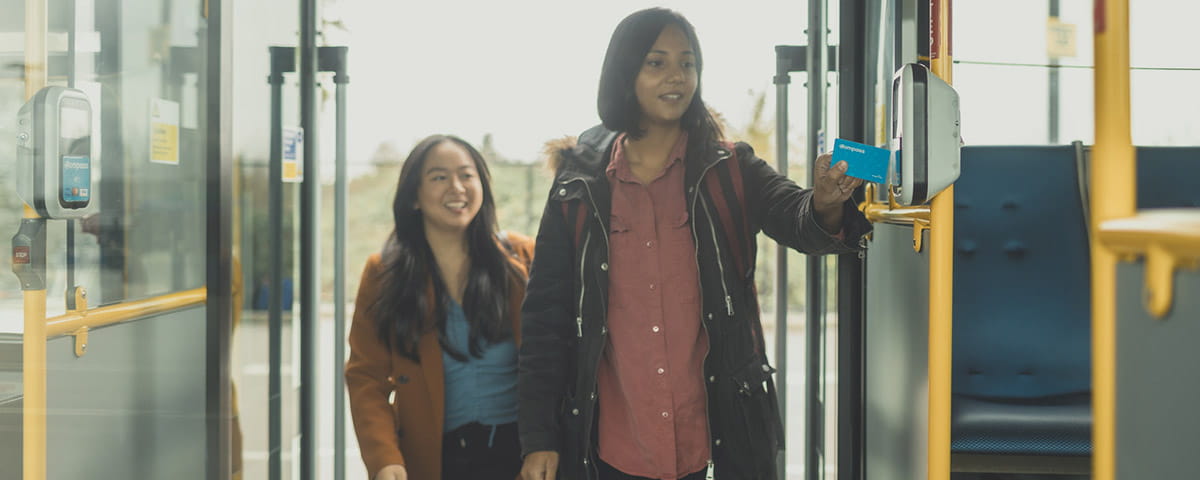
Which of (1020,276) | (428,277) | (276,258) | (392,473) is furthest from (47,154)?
(1020,276)

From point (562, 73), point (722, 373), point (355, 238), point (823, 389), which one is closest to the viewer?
point (722, 373)

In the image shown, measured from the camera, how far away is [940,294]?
1.48 meters

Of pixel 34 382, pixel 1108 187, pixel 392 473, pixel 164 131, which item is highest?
pixel 164 131

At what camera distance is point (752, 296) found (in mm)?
2150

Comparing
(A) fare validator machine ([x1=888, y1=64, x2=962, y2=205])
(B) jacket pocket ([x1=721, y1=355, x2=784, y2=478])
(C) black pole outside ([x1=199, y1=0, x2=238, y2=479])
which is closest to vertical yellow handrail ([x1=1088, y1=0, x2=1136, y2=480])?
(A) fare validator machine ([x1=888, y1=64, x2=962, y2=205])

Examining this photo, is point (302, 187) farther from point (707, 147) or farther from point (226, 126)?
point (707, 147)

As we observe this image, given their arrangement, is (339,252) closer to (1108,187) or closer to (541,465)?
(541,465)

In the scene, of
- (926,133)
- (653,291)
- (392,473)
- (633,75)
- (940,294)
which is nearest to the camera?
(926,133)

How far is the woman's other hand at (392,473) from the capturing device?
2.43 meters

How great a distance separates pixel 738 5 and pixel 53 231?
199 cm

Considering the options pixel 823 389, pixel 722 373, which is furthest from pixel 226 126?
pixel 823 389

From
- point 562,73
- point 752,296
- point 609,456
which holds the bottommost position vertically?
point 609,456

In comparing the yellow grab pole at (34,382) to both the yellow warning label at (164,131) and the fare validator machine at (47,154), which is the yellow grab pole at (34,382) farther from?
the yellow warning label at (164,131)

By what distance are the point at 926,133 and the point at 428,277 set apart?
1.62m
